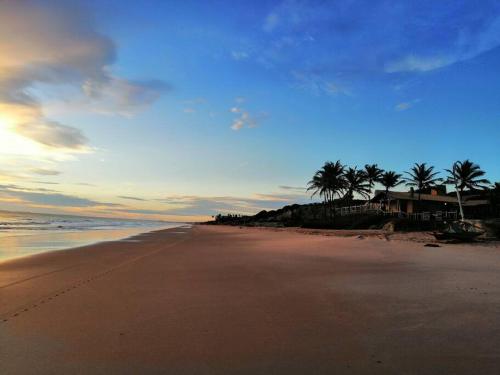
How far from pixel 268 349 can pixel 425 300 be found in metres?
3.93

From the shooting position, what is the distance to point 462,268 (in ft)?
38.6

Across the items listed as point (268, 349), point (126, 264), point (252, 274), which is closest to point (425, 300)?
point (268, 349)

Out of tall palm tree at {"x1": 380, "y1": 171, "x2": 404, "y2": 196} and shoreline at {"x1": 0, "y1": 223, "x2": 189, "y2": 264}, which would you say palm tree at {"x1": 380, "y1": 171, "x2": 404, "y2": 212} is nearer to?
tall palm tree at {"x1": 380, "y1": 171, "x2": 404, "y2": 196}

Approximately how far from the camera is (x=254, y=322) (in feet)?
20.5

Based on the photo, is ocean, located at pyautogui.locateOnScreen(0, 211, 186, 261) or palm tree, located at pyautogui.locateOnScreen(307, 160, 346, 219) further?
palm tree, located at pyautogui.locateOnScreen(307, 160, 346, 219)

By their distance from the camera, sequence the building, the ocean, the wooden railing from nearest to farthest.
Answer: the ocean < the building < the wooden railing

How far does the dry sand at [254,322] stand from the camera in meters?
4.54

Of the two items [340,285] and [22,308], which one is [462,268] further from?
[22,308]

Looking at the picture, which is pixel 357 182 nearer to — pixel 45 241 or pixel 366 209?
pixel 366 209

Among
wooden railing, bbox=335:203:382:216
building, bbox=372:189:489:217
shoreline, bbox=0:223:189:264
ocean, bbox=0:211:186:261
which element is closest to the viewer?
shoreline, bbox=0:223:189:264

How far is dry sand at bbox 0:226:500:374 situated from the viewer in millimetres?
4543

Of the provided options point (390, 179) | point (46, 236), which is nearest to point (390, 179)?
point (390, 179)

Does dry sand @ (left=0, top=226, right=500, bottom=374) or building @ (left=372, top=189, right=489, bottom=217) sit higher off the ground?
building @ (left=372, top=189, right=489, bottom=217)

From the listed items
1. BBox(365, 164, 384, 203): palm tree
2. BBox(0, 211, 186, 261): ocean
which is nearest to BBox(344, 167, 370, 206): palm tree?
BBox(365, 164, 384, 203): palm tree
